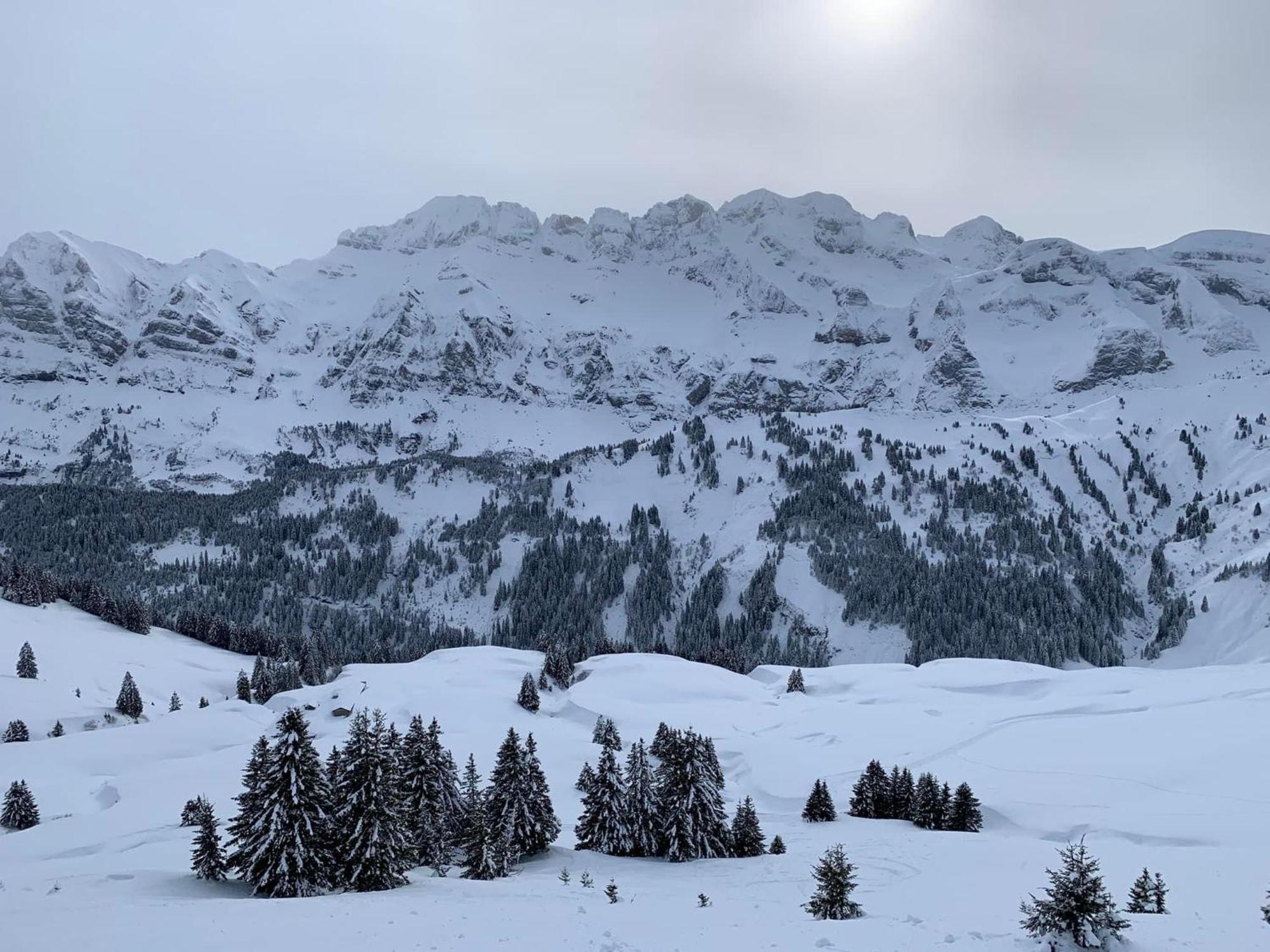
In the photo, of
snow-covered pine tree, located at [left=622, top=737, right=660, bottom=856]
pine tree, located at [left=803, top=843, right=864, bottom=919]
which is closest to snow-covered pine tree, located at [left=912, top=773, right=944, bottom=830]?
snow-covered pine tree, located at [left=622, top=737, right=660, bottom=856]

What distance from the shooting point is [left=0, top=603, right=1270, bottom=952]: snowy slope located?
62.2ft

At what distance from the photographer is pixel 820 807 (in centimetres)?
4425

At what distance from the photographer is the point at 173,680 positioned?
112 metres

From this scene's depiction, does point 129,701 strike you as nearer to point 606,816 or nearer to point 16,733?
point 16,733

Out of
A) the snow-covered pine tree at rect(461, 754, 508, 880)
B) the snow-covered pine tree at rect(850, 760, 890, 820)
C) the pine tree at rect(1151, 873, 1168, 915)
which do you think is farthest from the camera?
the snow-covered pine tree at rect(850, 760, 890, 820)

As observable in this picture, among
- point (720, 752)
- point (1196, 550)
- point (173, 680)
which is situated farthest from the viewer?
point (1196, 550)

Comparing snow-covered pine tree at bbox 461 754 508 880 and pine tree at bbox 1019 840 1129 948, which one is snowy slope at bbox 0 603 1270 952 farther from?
snow-covered pine tree at bbox 461 754 508 880

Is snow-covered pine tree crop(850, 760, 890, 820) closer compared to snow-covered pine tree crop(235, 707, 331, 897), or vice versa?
snow-covered pine tree crop(235, 707, 331, 897)

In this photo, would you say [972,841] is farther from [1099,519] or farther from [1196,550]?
[1099,519]

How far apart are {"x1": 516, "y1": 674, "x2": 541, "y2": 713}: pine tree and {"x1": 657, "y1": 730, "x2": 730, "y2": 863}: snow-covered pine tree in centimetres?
4825

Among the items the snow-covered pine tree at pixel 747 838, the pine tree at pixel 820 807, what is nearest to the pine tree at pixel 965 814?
Result: the pine tree at pixel 820 807

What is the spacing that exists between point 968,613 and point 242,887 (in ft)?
510

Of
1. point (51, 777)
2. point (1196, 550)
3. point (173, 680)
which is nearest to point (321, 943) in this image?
point (51, 777)

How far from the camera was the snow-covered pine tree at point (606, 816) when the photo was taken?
39.1 m
